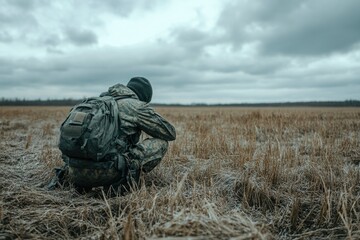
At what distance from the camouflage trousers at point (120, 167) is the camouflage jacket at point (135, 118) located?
0.48ft

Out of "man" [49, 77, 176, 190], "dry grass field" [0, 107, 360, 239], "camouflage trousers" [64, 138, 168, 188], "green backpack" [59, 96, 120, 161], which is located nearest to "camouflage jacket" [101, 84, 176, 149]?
"man" [49, 77, 176, 190]

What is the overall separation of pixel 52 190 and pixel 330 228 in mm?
2947

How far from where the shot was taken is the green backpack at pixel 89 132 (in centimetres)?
277

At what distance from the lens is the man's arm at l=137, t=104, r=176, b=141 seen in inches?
132

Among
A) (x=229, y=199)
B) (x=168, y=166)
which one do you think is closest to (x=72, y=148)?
(x=229, y=199)

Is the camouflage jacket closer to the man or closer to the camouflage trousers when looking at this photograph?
the man

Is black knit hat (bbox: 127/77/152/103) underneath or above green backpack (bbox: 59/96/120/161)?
above

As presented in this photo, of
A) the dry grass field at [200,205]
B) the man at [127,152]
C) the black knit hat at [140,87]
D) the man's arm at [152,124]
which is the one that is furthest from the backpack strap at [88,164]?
the black knit hat at [140,87]

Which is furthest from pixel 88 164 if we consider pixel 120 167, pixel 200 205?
pixel 200 205

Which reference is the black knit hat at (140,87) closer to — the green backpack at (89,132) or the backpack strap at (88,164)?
the green backpack at (89,132)

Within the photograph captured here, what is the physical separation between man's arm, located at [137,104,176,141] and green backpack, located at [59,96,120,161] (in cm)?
40

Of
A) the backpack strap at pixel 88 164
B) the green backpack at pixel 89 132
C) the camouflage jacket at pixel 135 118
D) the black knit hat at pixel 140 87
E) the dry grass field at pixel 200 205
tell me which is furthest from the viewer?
the black knit hat at pixel 140 87

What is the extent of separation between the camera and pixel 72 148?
9.25ft

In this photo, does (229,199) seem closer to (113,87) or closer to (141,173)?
(141,173)
